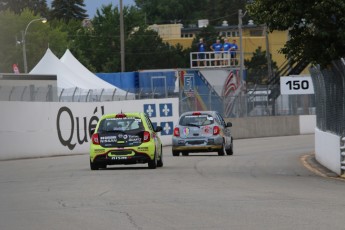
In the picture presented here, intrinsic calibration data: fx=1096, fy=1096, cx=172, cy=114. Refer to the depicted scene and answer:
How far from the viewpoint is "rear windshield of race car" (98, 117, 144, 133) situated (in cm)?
2658

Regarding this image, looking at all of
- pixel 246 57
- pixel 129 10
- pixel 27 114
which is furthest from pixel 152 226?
pixel 129 10

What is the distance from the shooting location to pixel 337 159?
24.6 m

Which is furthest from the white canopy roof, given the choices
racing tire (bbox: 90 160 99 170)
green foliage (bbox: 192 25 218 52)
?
green foliage (bbox: 192 25 218 52)

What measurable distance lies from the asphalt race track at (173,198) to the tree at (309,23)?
2739 millimetres

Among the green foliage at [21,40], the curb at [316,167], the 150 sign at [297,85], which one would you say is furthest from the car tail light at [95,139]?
the green foliage at [21,40]

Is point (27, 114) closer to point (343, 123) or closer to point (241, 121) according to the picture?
point (343, 123)

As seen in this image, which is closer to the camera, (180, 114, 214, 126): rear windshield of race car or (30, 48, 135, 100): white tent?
(180, 114, 214, 126): rear windshield of race car

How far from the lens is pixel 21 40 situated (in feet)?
393

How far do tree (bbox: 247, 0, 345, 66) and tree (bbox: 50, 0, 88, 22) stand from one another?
453 feet

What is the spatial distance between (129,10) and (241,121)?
2767 inches

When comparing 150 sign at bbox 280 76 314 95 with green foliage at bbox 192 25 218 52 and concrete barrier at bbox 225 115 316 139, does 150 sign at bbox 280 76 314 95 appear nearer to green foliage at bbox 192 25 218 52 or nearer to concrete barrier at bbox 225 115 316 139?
concrete barrier at bbox 225 115 316 139

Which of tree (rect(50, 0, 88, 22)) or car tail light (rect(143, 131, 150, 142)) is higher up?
tree (rect(50, 0, 88, 22))

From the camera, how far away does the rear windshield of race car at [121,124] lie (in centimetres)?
2658

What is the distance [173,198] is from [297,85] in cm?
3538
